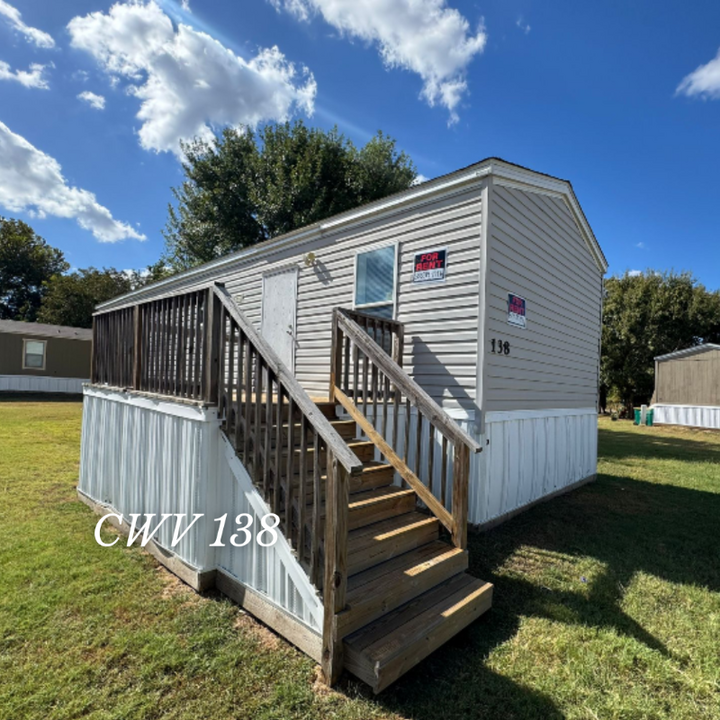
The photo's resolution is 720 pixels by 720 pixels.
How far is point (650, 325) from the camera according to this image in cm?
2061

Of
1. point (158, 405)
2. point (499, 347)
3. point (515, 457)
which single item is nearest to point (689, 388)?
point (515, 457)

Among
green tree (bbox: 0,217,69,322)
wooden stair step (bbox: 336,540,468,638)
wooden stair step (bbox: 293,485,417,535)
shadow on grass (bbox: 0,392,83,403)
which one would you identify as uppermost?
green tree (bbox: 0,217,69,322)

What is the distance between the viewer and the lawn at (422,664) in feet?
6.13

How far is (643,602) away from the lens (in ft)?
9.64

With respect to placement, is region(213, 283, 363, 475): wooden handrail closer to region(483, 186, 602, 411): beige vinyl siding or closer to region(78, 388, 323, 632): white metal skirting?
region(78, 388, 323, 632): white metal skirting

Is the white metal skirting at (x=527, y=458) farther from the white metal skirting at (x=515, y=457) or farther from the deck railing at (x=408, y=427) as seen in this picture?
the deck railing at (x=408, y=427)

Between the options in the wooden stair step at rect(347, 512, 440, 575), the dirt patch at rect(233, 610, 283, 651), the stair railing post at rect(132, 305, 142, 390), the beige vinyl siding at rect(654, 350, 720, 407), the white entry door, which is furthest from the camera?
the beige vinyl siding at rect(654, 350, 720, 407)

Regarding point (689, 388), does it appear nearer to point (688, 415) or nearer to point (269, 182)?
point (688, 415)

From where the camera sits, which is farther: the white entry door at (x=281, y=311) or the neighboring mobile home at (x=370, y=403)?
the white entry door at (x=281, y=311)

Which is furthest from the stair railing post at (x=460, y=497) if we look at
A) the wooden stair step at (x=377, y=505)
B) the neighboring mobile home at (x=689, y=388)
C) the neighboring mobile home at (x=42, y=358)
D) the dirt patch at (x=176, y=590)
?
the neighboring mobile home at (x=42, y=358)

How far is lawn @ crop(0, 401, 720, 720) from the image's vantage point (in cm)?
187

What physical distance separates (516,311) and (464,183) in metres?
1.65

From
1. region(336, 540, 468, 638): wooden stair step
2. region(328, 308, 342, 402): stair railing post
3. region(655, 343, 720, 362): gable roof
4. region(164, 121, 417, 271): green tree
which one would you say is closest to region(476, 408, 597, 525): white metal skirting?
region(336, 540, 468, 638): wooden stair step

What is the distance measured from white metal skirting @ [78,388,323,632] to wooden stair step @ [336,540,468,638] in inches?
7.4
